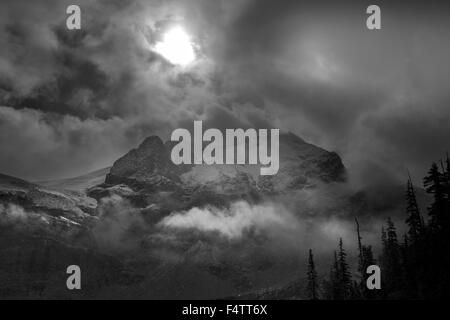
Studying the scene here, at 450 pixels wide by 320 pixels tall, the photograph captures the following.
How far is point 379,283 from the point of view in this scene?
102625 mm

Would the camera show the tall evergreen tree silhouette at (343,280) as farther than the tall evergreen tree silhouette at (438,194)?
Yes

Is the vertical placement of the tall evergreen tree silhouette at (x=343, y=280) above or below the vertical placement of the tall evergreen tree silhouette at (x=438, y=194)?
below

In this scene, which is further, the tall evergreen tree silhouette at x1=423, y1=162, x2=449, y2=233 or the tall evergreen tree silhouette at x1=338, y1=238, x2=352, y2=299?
the tall evergreen tree silhouette at x1=338, y1=238, x2=352, y2=299

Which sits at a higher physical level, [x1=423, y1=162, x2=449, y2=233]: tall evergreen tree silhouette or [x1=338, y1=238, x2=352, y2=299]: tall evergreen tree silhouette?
[x1=423, y1=162, x2=449, y2=233]: tall evergreen tree silhouette

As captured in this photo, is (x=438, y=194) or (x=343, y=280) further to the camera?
(x=343, y=280)
